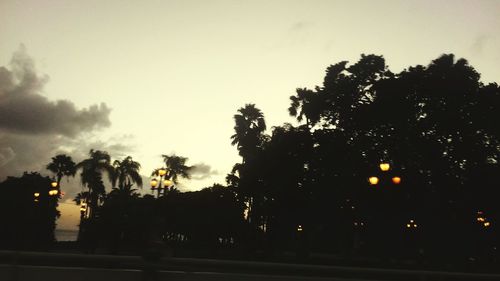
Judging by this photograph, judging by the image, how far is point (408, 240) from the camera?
138ft

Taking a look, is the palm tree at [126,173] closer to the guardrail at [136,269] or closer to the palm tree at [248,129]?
the palm tree at [248,129]

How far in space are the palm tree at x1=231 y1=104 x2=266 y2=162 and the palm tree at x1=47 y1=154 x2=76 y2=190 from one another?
117ft

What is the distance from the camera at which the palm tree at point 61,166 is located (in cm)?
7162

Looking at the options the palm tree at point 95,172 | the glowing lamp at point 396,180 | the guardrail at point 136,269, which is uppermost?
the palm tree at point 95,172

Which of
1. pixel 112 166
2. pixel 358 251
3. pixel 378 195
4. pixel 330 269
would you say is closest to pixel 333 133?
pixel 378 195

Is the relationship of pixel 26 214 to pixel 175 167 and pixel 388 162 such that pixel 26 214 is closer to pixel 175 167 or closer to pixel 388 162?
pixel 175 167

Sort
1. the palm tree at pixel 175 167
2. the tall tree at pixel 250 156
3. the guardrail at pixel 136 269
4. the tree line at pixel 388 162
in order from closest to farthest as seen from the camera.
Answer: the guardrail at pixel 136 269
the tree line at pixel 388 162
the tall tree at pixel 250 156
the palm tree at pixel 175 167

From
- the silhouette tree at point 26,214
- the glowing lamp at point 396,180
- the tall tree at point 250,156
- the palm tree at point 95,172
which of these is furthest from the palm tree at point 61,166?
the glowing lamp at point 396,180

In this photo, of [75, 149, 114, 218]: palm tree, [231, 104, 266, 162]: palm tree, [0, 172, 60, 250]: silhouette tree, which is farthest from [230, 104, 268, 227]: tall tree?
[75, 149, 114, 218]: palm tree

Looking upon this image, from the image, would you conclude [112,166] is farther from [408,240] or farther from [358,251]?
[408,240]

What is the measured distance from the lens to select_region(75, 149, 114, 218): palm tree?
72000 millimetres

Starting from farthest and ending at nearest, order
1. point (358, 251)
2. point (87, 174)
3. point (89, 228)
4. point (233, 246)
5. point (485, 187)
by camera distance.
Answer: point (87, 174)
point (358, 251)
point (233, 246)
point (89, 228)
point (485, 187)

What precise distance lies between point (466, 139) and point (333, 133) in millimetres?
9123

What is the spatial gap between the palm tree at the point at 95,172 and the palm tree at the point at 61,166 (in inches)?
44.2
